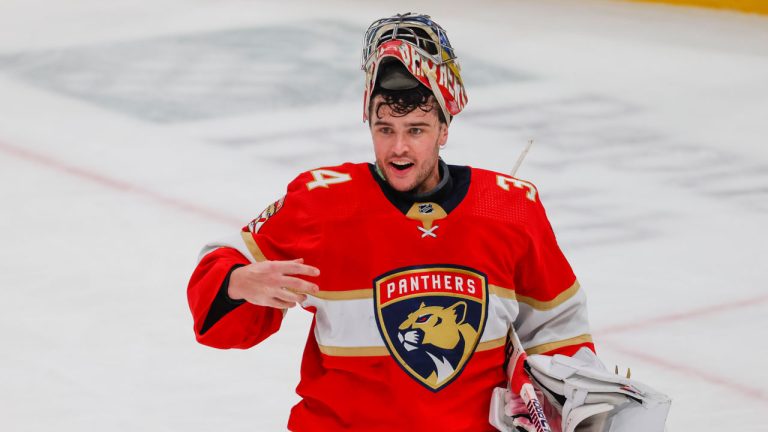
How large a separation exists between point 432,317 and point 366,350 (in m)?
0.12

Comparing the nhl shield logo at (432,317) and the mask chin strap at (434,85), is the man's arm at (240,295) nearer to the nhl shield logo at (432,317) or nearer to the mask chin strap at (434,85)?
the nhl shield logo at (432,317)

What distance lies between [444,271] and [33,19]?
689 centimetres

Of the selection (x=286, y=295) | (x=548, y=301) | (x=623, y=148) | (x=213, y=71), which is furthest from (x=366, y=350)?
(x=213, y=71)

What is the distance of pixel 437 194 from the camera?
2.57 metres

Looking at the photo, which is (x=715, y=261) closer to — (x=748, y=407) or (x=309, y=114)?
(x=748, y=407)

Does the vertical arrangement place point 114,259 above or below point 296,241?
below

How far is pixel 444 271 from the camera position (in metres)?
2.52

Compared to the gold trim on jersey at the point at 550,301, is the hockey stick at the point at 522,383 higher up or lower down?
lower down

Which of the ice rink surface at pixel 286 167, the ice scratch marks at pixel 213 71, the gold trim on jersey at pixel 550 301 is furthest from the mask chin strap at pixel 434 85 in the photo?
the ice scratch marks at pixel 213 71

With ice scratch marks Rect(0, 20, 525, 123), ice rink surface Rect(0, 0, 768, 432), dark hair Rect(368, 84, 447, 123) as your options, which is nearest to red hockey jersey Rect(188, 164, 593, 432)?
dark hair Rect(368, 84, 447, 123)

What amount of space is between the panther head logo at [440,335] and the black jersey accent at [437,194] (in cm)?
16

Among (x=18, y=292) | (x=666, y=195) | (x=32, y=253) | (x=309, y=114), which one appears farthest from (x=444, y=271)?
(x=309, y=114)

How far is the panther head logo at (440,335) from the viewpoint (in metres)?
2.49

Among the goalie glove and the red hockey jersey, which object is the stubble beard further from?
the goalie glove
